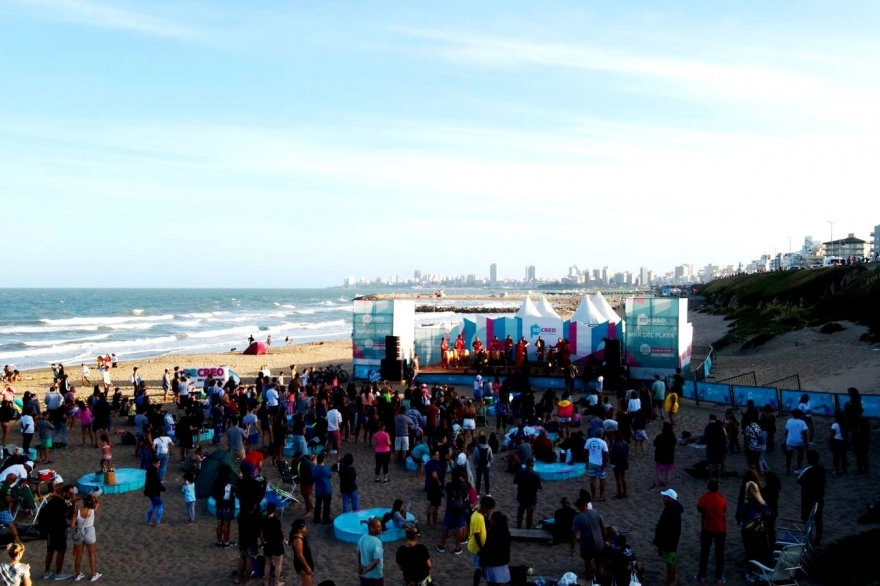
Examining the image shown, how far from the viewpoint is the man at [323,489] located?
10297mm

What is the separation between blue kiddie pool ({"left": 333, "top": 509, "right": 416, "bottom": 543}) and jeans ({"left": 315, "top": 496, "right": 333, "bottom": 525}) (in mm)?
159

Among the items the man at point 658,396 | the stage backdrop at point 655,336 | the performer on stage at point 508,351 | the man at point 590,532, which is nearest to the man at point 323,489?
the man at point 590,532

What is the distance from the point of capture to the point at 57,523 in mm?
8781

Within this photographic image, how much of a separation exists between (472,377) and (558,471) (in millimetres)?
10205

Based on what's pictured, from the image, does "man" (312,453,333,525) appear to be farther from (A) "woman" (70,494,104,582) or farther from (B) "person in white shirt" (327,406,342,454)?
(B) "person in white shirt" (327,406,342,454)

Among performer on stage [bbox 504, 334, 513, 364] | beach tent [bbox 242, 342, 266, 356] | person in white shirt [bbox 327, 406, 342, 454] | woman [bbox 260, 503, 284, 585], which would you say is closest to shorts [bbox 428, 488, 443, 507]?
woman [bbox 260, 503, 284, 585]

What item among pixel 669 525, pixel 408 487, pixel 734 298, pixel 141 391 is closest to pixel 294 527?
pixel 669 525

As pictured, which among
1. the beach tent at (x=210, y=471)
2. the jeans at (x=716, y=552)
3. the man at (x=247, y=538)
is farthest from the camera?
the beach tent at (x=210, y=471)

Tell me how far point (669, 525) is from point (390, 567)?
11.4ft

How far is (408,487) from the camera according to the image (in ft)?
41.3

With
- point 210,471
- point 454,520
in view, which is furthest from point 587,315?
point 210,471

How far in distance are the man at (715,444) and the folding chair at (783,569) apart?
3.78m

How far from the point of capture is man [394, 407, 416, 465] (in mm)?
13366

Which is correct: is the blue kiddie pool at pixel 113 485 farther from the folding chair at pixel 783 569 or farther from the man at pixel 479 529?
the folding chair at pixel 783 569
